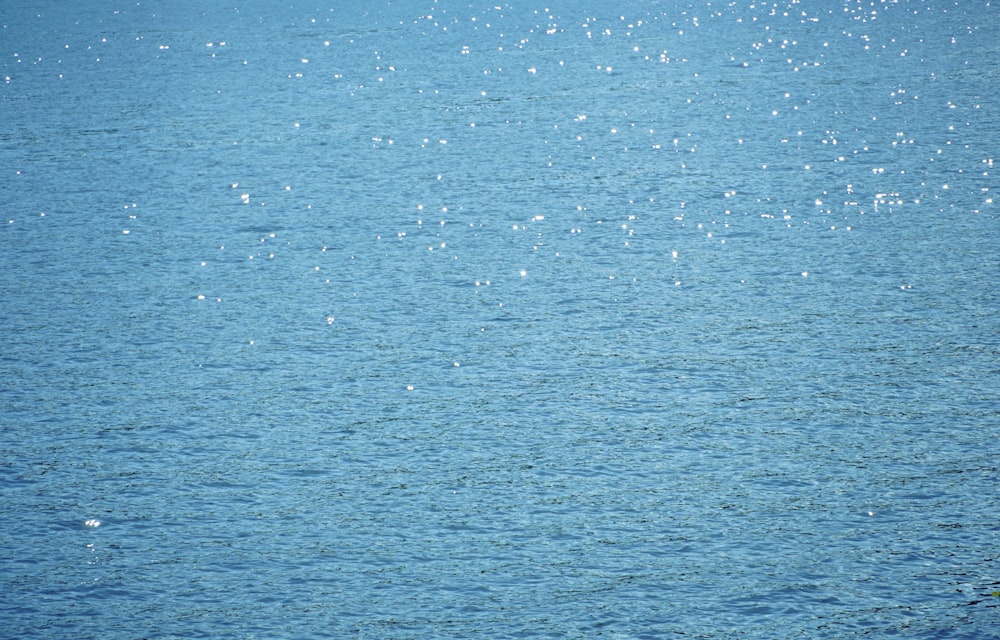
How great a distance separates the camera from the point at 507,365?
7160 millimetres

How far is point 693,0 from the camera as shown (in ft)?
81.6

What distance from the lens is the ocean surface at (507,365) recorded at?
195 inches

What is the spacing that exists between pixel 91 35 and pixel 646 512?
59.4 feet

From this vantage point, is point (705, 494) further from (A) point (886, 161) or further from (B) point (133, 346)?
(A) point (886, 161)

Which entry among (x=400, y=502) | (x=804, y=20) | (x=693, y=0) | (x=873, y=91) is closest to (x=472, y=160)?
(x=873, y=91)

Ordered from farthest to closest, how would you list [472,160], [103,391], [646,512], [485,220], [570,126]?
[570,126] → [472,160] → [485,220] → [103,391] → [646,512]

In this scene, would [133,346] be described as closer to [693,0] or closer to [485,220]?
[485,220]

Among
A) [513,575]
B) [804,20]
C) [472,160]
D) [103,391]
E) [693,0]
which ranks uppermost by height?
[693,0]

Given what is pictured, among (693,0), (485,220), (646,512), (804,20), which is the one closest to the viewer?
(646,512)

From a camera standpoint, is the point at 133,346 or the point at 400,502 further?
the point at 133,346

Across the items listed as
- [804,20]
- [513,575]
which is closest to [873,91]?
[804,20]

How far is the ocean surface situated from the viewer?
496 centimetres

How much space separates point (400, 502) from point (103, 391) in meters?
2.17

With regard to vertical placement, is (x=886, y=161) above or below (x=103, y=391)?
above
